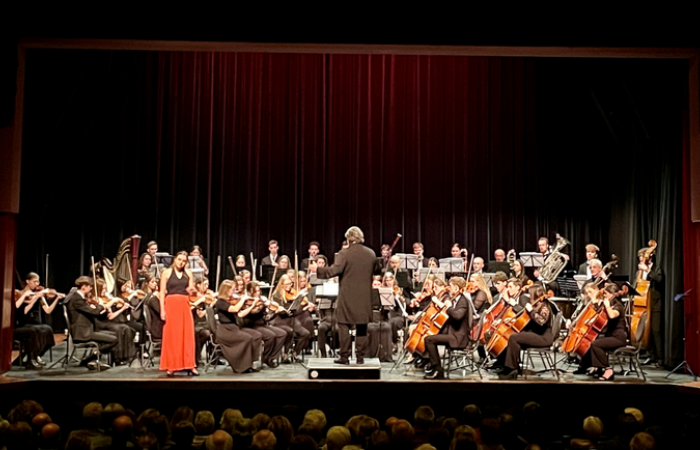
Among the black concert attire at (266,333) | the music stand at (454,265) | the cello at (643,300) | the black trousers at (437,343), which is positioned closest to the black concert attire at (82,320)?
the black concert attire at (266,333)

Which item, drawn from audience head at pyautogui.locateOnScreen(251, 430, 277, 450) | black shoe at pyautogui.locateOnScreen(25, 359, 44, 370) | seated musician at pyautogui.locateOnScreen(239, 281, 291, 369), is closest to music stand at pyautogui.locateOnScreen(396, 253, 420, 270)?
seated musician at pyautogui.locateOnScreen(239, 281, 291, 369)

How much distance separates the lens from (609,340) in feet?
26.8

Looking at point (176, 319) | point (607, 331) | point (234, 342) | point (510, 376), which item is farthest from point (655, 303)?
point (176, 319)

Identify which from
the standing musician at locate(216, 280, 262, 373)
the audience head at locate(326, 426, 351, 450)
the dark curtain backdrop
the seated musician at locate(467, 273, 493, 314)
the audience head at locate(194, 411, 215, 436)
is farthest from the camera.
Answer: the dark curtain backdrop

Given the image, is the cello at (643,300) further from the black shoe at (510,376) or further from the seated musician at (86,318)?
the seated musician at (86,318)

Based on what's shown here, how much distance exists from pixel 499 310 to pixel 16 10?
616 cm

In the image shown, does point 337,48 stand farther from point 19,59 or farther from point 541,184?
point 541,184

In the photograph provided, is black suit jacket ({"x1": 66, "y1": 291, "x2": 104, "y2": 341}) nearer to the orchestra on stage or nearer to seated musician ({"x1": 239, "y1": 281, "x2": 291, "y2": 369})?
the orchestra on stage

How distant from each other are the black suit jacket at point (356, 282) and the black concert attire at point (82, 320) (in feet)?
8.73

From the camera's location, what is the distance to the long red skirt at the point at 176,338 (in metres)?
8.16

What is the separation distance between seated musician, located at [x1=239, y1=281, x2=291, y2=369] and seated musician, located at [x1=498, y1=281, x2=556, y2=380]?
2.63 meters

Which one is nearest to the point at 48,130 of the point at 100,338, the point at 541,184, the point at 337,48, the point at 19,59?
the point at 19,59

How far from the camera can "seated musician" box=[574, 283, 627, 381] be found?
320 inches

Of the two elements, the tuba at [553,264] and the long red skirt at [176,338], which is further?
the tuba at [553,264]
